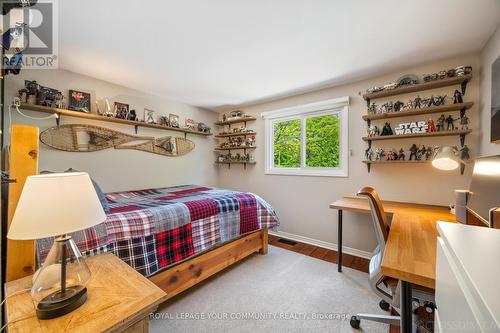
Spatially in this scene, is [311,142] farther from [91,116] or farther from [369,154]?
[91,116]

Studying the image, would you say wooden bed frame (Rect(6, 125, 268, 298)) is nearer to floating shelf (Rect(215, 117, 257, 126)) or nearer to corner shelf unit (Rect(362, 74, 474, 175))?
corner shelf unit (Rect(362, 74, 474, 175))

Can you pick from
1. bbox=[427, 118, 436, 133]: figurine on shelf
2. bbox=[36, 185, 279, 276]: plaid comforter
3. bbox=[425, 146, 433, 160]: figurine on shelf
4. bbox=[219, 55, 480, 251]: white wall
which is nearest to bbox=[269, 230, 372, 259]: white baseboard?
bbox=[219, 55, 480, 251]: white wall

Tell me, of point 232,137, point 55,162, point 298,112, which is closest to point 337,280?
point 298,112

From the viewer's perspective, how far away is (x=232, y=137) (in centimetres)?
392

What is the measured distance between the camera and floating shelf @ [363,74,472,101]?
1.94 metres

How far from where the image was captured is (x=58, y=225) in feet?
2.29

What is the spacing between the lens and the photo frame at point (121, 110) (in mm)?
2732

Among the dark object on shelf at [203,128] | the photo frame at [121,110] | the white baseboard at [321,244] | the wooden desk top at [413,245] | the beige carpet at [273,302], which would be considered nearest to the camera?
the wooden desk top at [413,245]

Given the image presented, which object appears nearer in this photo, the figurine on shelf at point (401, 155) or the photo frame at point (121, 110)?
the figurine on shelf at point (401, 155)

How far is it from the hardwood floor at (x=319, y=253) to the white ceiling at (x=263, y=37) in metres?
2.26

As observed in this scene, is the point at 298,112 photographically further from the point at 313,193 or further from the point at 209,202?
the point at 209,202

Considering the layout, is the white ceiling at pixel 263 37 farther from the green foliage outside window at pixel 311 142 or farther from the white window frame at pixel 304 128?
the green foliage outside window at pixel 311 142

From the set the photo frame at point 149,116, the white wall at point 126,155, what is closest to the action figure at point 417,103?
the white wall at point 126,155

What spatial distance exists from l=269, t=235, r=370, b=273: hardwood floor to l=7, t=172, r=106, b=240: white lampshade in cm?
257
